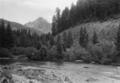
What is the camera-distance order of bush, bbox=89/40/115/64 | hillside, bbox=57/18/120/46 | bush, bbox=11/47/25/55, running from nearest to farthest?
bush, bbox=89/40/115/64
bush, bbox=11/47/25/55
hillside, bbox=57/18/120/46

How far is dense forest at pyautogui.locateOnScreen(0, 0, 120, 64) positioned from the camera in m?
58.0

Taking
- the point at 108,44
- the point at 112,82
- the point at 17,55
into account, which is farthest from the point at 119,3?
the point at 112,82

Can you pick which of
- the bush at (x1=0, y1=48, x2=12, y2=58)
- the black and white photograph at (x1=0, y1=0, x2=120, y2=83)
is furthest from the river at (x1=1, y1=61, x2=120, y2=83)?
the bush at (x1=0, y1=48, x2=12, y2=58)

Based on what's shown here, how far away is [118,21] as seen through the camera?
86.8 meters

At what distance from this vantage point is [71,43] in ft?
263

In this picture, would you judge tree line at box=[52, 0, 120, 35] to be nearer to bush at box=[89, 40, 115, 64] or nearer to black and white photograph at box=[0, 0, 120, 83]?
black and white photograph at box=[0, 0, 120, 83]

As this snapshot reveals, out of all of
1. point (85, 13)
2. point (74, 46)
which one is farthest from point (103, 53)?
point (85, 13)

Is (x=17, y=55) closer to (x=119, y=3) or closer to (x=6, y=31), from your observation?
(x=6, y=31)

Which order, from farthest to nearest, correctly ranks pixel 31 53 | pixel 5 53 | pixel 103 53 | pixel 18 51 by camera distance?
pixel 18 51
pixel 5 53
pixel 31 53
pixel 103 53

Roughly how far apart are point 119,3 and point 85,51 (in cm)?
4858

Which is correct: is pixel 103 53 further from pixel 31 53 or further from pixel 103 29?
pixel 103 29

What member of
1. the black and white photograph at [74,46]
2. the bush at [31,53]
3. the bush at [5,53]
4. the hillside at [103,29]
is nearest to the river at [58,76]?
the black and white photograph at [74,46]

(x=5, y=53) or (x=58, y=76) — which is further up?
(x=5, y=53)

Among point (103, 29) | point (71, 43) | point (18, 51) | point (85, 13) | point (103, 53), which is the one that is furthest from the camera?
point (85, 13)
